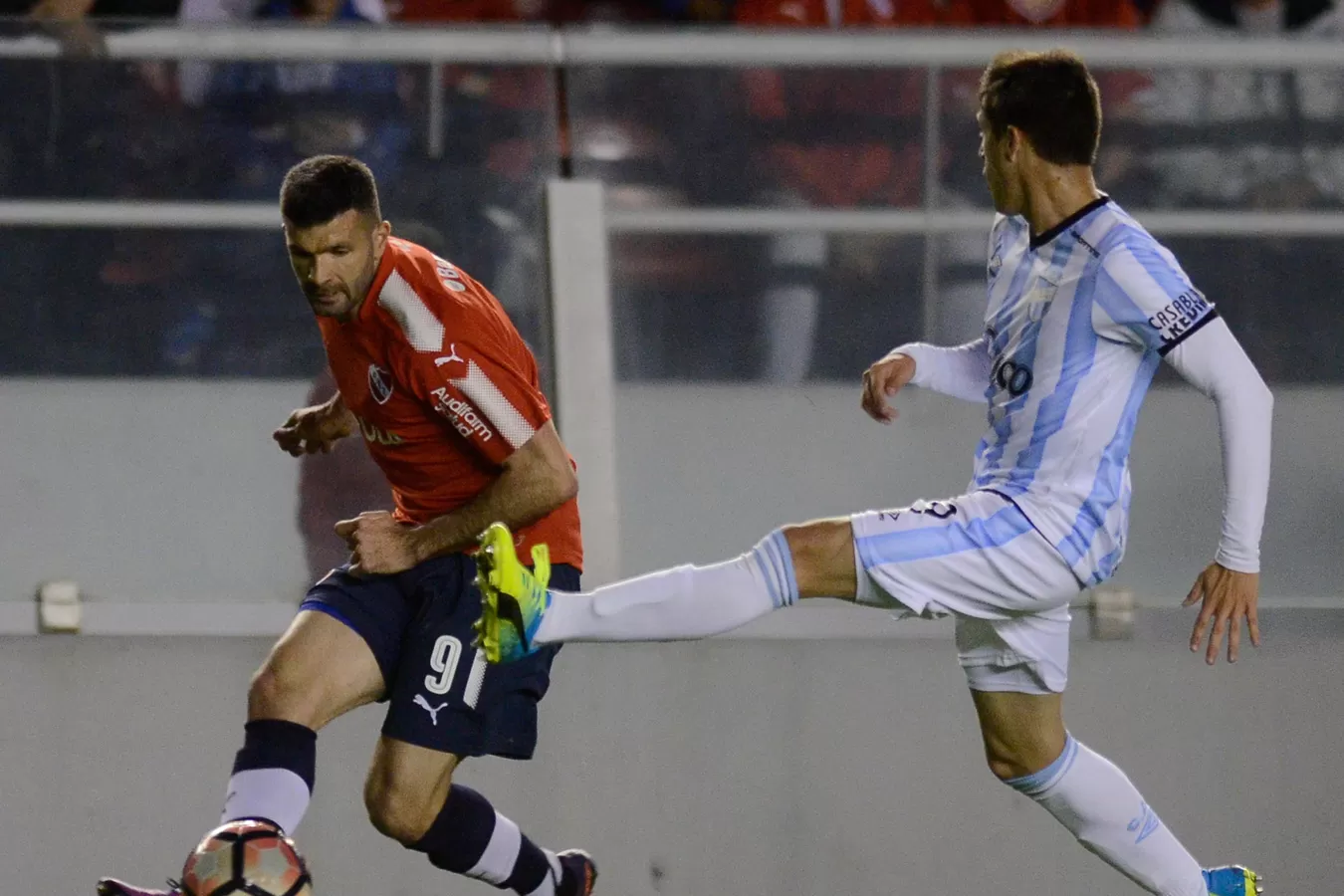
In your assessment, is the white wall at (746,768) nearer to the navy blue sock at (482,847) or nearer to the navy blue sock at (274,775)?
the navy blue sock at (482,847)

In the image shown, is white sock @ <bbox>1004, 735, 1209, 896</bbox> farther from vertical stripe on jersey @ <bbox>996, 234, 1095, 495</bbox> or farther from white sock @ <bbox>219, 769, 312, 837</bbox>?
white sock @ <bbox>219, 769, 312, 837</bbox>

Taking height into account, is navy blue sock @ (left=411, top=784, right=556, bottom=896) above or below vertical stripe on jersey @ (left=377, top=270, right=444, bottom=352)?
below

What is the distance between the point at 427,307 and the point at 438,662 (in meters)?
0.75

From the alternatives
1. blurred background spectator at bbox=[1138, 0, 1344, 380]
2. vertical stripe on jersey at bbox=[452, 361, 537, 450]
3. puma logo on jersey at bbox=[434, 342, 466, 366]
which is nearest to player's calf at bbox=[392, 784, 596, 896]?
vertical stripe on jersey at bbox=[452, 361, 537, 450]

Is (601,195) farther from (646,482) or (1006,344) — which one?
(1006,344)

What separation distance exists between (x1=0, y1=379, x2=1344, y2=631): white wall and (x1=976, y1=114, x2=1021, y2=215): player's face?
5.52 ft

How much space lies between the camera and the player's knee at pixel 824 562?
3.56m

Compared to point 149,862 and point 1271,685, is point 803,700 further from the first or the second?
point 149,862

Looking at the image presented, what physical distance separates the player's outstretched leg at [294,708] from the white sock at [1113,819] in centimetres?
143

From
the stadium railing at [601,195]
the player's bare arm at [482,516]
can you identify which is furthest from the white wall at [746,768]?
the player's bare arm at [482,516]

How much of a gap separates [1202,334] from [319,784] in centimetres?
270

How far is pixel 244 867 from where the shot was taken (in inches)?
135

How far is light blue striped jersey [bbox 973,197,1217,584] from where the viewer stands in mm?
3533

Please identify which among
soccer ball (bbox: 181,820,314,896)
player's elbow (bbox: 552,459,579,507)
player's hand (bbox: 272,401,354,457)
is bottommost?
soccer ball (bbox: 181,820,314,896)
